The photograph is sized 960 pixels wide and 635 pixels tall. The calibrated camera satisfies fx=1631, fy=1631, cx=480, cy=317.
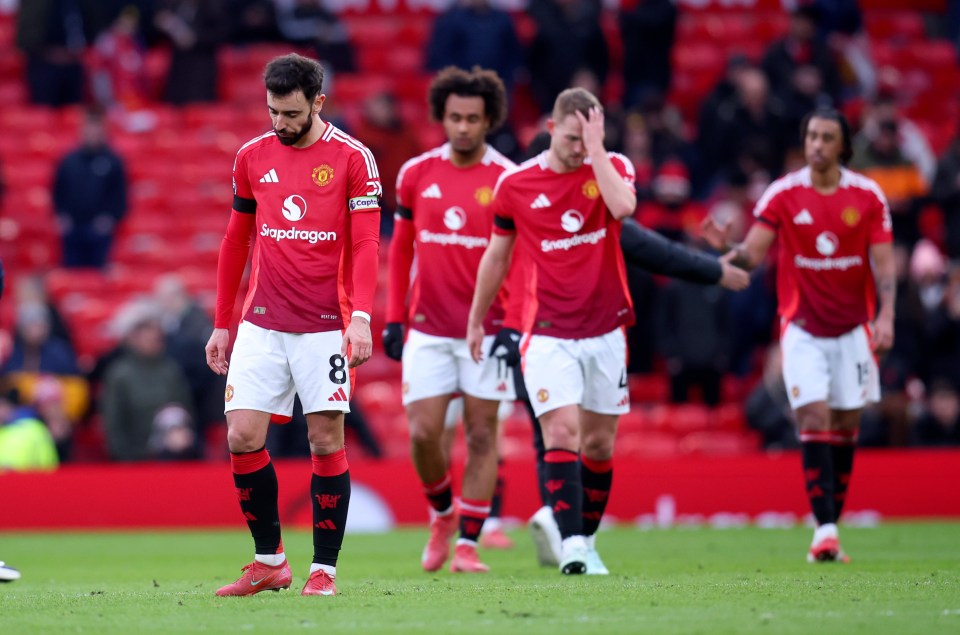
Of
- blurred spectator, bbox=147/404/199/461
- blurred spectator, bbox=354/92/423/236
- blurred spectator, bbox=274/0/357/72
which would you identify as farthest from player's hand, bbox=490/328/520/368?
blurred spectator, bbox=274/0/357/72

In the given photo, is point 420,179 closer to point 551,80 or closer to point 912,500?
point 912,500

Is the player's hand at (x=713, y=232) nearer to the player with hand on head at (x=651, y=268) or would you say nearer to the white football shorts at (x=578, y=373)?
the player with hand on head at (x=651, y=268)

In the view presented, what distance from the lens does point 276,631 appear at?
6.53 meters

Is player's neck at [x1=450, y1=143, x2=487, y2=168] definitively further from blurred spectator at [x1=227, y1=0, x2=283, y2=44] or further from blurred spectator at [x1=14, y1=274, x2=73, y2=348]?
blurred spectator at [x1=227, y1=0, x2=283, y2=44]

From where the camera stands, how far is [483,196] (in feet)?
34.5

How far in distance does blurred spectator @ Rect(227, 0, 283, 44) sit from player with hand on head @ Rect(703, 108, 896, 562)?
504 inches

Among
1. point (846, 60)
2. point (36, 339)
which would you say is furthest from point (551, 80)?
point (36, 339)

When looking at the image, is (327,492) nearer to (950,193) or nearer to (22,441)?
(22,441)

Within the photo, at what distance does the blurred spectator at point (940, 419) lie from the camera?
1634cm

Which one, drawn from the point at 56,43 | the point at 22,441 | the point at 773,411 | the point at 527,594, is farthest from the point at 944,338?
the point at 56,43

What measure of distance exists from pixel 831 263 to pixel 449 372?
265 centimetres

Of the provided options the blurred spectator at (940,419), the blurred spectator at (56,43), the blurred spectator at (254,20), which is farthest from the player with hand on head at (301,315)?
the blurred spectator at (56,43)

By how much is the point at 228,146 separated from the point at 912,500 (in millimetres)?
10748

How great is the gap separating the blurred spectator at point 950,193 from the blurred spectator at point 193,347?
27.5ft
